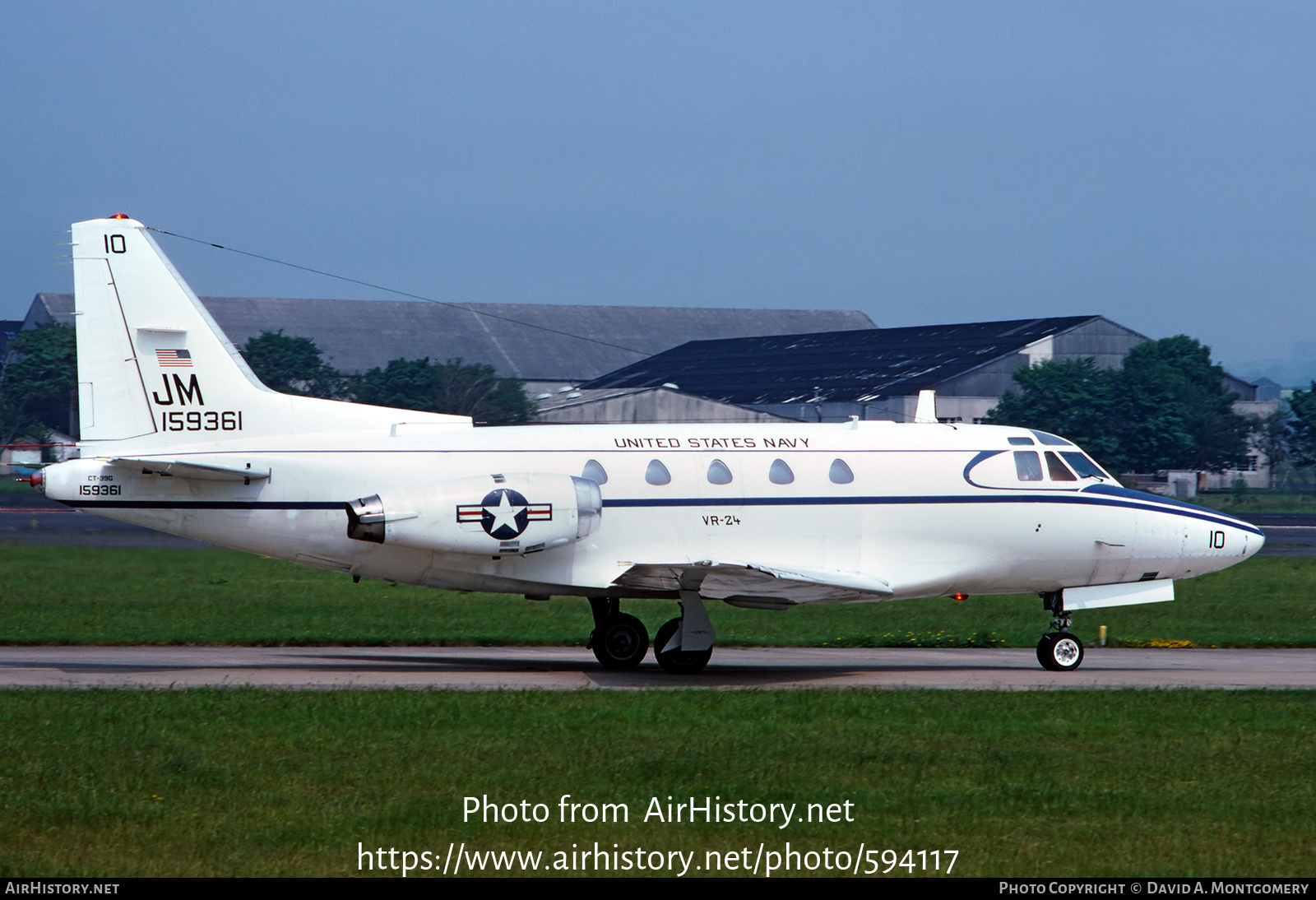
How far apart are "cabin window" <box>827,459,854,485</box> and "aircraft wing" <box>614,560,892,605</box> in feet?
4.41

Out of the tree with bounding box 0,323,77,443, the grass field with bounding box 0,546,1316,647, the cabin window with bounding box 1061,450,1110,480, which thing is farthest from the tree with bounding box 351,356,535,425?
the cabin window with bounding box 1061,450,1110,480

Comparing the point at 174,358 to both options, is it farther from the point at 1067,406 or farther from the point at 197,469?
the point at 1067,406

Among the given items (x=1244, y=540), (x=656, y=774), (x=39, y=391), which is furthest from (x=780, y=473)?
(x=39, y=391)

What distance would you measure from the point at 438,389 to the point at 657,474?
6210 cm

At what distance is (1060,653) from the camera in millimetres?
22219

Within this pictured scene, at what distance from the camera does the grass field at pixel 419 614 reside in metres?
26.4

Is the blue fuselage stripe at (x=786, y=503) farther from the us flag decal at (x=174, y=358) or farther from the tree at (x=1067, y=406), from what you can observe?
the tree at (x=1067, y=406)

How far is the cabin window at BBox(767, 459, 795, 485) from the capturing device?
69.6ft

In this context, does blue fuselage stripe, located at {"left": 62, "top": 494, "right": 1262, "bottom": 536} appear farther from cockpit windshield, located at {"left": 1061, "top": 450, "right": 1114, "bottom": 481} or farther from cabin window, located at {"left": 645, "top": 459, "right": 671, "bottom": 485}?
cockpit windshield, located at {"left": 1061, "top": 450, "right": 1114, "bottom": 481}

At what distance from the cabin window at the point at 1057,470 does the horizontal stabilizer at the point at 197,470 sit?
11537 mm

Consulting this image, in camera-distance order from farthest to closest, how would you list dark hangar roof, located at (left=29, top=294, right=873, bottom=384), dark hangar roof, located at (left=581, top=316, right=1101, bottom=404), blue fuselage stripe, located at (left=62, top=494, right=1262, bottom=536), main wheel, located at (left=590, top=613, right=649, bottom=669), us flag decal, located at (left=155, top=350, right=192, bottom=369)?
dark hangar roof, located at (left=29, top=294, right=873, bottom=384)
dark hangar roof, located at (left=581, top=316, right=1101, bottom=404)
main wheel, located at (left=590, top=613, right=649, bottom=669)
us flag decal, located at (left=155, top=350, right=192, bottom=369)
blue fuselage stripe, located at (left=62, top=494, right=1262, bottom=536)

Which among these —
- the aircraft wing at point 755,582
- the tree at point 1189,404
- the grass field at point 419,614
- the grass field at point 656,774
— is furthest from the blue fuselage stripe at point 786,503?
the tree at point 1189,404
